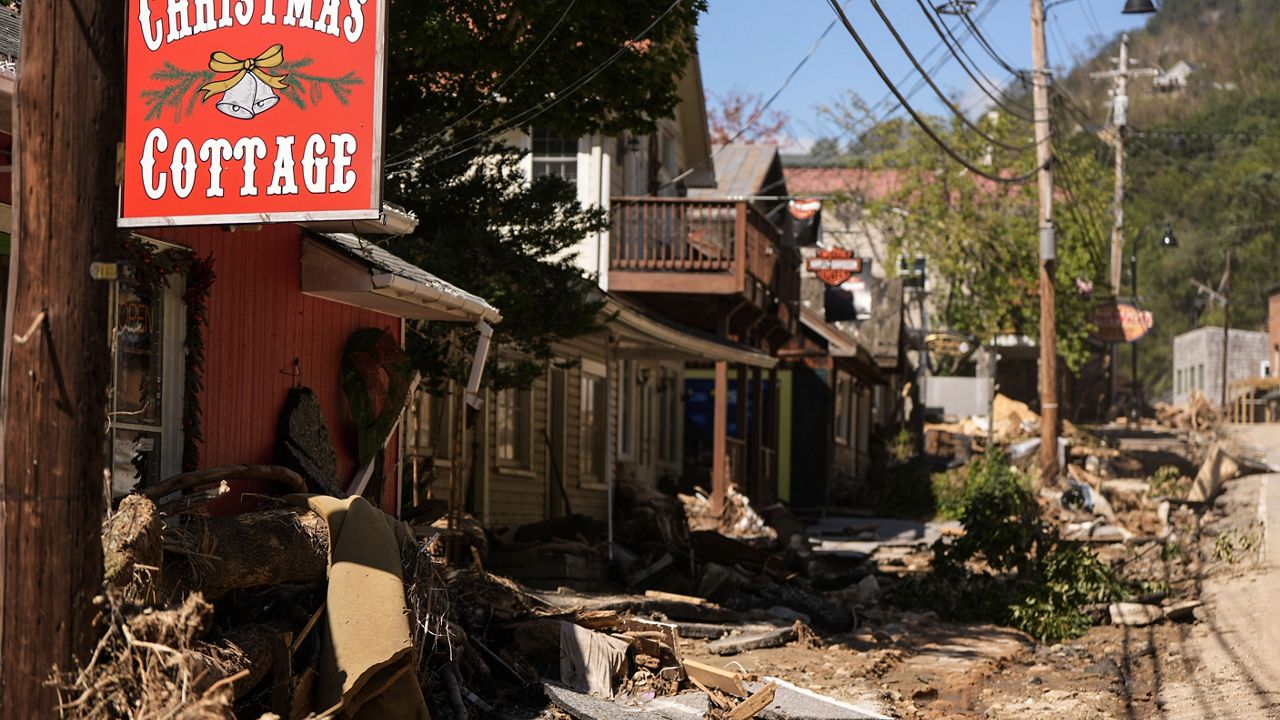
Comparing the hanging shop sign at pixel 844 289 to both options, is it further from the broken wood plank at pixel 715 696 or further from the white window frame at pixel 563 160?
the broken wood plank at pixel 715 696

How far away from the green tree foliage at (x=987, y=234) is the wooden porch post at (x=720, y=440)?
22.0 meters

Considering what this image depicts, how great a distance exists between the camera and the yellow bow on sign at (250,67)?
6820mm

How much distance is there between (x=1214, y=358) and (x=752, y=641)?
207 ft

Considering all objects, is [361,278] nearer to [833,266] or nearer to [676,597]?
[676,597]

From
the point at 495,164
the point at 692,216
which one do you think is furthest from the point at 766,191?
the point at 495,164

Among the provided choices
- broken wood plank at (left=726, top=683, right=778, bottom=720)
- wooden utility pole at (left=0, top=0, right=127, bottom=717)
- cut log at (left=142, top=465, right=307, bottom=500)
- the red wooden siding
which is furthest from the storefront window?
wooden utility pole at (left=0, top=0, right=127, bottom=717)

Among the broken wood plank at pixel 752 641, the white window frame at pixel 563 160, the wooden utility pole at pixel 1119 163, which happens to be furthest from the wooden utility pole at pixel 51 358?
the wooden utility pole at pixel 1119 163

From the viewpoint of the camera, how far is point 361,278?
418 inches

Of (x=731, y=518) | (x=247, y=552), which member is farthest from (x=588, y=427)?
(x=247, y=552)

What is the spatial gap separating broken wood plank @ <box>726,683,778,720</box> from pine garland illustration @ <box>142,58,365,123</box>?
512 centimetres

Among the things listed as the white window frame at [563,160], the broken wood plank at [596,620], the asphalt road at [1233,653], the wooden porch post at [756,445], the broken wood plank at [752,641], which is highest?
the white window frame at [563,160]

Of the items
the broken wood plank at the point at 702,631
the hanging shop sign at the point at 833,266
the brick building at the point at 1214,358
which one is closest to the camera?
the broken wood plank at the point at 702,631

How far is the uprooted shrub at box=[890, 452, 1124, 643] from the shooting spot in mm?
17234

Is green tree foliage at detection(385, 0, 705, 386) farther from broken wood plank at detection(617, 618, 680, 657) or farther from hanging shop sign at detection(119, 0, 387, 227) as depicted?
hanging shop sign at detection(119, 0, 387, 227)
